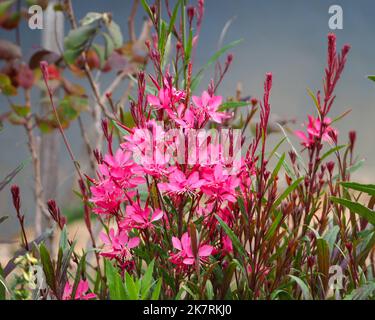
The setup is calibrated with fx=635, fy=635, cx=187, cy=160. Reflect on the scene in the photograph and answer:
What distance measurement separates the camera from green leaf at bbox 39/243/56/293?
0.96 m

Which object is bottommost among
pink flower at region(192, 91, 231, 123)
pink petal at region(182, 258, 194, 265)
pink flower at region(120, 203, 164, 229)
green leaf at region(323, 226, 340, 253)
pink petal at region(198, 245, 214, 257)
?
green leaf at region(323, 226, 340, 253)

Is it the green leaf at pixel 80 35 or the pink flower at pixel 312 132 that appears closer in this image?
the pink flower at pixel 312 132

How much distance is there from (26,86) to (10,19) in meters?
0.30

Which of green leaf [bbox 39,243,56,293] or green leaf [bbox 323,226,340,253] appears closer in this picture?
green leaf [bbox 39,243,56,293]

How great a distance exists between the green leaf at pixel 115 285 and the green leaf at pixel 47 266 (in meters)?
0.10

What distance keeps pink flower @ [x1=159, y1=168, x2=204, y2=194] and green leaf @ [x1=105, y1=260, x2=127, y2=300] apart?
14 centimetres

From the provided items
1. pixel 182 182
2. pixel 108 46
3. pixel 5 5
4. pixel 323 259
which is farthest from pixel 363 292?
pixel 5 5

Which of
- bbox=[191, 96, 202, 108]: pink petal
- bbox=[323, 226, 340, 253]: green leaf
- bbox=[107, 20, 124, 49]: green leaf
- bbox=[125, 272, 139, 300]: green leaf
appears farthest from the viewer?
bbox=[107, 20, 124, 49]: green leaf

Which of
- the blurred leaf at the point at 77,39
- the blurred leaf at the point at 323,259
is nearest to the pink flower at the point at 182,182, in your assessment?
the blurred leaf at the point at 323,259

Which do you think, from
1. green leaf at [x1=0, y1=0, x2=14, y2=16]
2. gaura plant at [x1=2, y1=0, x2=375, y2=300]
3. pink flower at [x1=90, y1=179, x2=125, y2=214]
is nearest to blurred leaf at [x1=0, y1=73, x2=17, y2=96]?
green leaf at [x1=0, y1=0, x2=14, y2=16]

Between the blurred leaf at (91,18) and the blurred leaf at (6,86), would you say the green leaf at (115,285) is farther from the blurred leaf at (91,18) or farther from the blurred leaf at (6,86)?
the blurred leaf at (6,86)

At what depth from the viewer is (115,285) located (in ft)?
3.00

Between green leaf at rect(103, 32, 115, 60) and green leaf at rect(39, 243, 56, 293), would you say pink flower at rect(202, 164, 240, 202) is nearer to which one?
green leaf at rect(39, 243, 56, 293)

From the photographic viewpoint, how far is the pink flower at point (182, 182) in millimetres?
912
